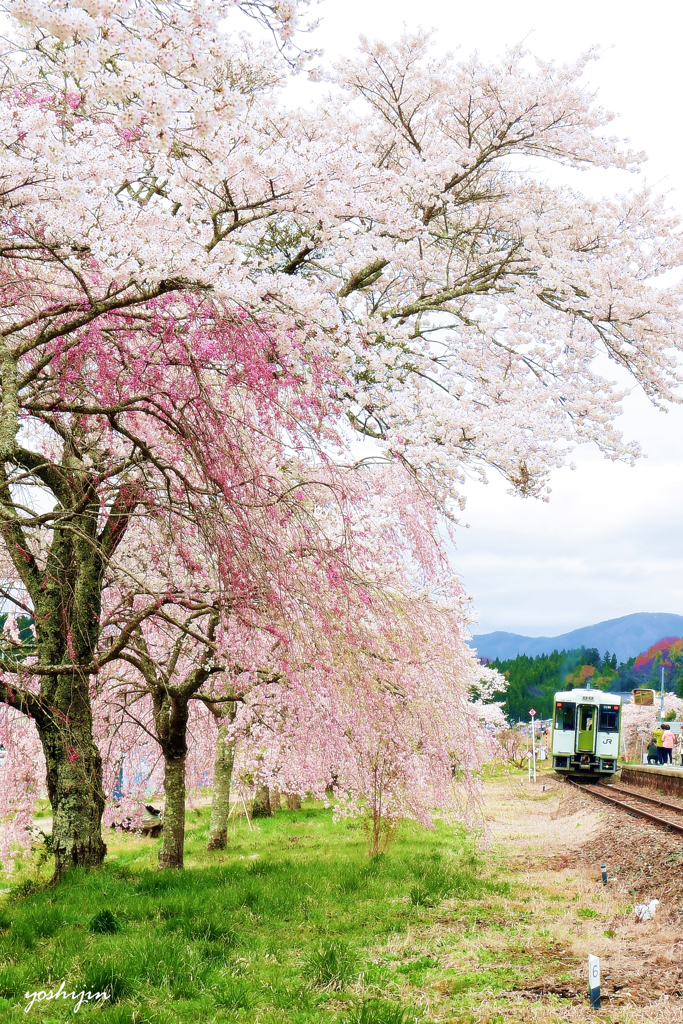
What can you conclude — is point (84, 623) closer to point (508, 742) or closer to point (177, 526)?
point (177, 526)

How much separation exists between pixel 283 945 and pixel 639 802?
14.4 m

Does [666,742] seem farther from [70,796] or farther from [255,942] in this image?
[255,942]

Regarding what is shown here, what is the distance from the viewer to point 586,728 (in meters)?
25.7

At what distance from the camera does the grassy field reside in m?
4.55

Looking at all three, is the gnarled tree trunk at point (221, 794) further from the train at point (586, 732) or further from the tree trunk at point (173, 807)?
the train at point (586, 732)

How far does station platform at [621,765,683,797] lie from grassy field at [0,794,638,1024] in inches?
469

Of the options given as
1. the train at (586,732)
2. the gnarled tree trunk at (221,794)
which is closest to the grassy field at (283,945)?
the gnarled tree trunk at (221,794)

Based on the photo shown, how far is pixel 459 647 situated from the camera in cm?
841

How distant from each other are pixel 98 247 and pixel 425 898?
673 centimetres

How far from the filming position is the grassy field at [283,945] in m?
4.55

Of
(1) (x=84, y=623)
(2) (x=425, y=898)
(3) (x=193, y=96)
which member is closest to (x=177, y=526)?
(3) (x=193, y=96)

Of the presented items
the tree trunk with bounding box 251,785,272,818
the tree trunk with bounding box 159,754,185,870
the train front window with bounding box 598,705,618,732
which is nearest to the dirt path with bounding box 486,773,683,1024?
the tree trunk with bounding box 159,754,185,870

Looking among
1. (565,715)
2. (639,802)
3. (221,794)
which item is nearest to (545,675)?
(565,715)

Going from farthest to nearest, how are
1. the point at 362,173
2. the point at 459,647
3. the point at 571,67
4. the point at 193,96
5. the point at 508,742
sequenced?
the point at 508,742
the point at 571,67
the point at 459,647
the point at 362,173
the point at 193,96
